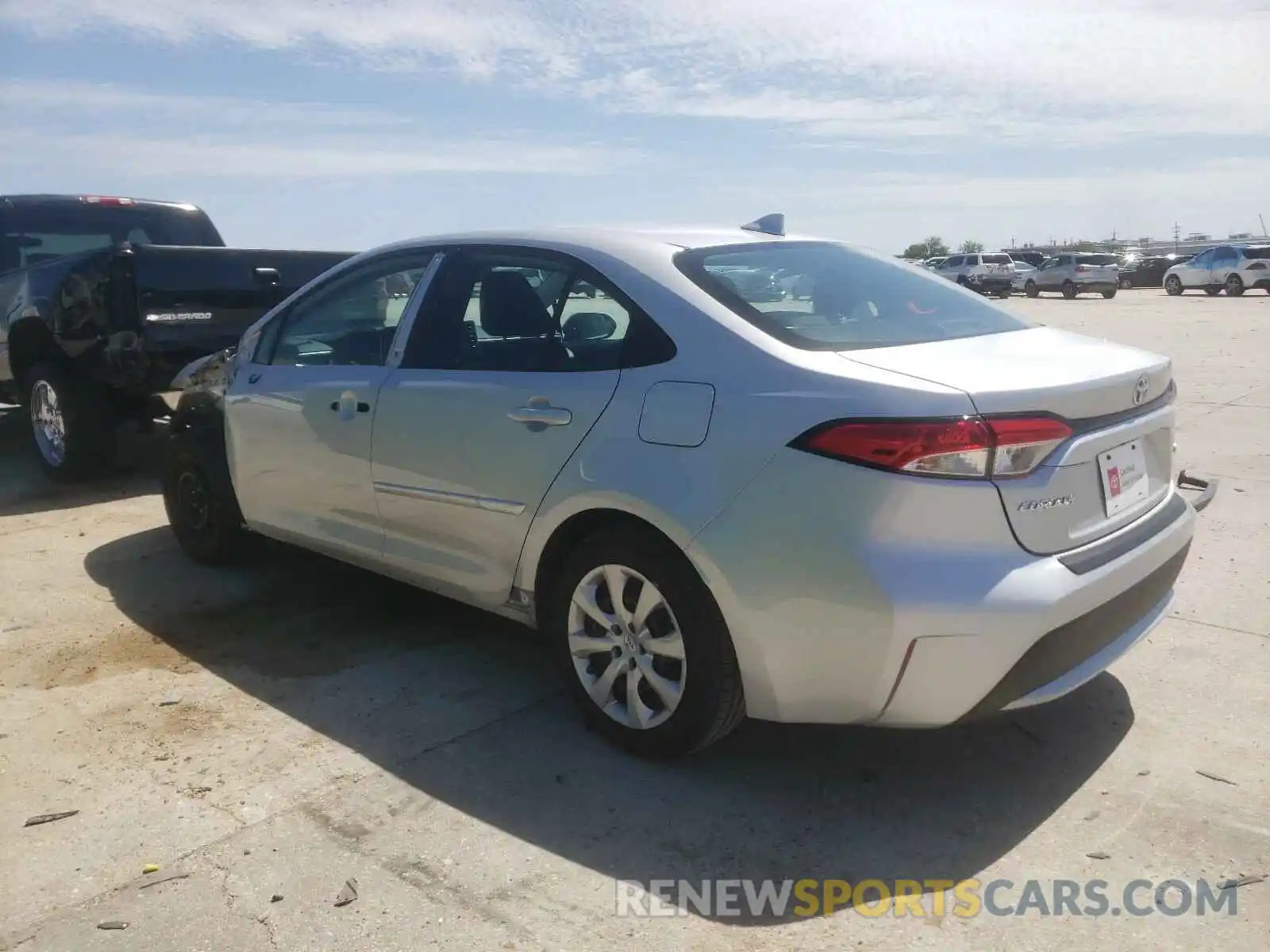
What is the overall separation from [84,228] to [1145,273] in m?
43.5

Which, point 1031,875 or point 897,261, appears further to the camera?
point 897,261

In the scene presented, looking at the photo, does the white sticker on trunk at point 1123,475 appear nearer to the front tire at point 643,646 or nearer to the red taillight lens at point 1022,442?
the red taillight lens at point 1022,442

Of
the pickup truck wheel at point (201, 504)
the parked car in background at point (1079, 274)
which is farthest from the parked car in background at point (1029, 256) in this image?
the pickup truck wheel at point (201, 504)

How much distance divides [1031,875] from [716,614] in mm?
1054

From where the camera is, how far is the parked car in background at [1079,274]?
37.2 metres

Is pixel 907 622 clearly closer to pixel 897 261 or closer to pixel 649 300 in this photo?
pixel 649 300

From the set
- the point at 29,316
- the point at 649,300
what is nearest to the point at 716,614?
the point at 649,300

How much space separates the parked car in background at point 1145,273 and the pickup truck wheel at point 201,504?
45.0 metres

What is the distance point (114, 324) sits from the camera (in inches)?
276

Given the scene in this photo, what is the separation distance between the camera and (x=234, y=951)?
2.62m

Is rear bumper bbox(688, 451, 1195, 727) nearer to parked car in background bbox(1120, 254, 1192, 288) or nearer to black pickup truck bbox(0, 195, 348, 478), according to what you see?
black pickup truck bbox(0, 195, 348, 478)

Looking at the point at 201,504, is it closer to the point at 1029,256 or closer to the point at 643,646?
the point at 643,646

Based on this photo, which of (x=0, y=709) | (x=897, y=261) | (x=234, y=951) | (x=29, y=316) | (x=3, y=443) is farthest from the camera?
(x=3, y=443)

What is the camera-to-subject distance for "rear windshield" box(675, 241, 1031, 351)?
3.28 metres
